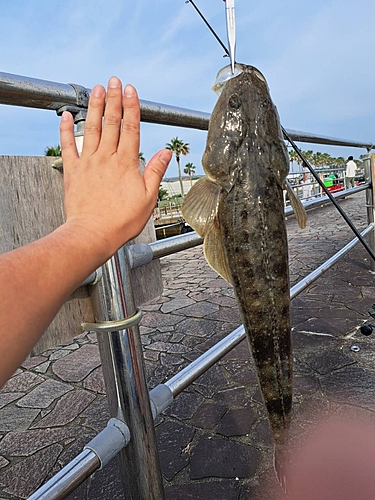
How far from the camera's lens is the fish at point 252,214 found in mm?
883

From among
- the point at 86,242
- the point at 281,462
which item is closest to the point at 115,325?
the point at 86,242

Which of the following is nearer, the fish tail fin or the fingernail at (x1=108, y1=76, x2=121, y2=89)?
the fingernail at (x1=108, y1=76, x2=121, y2=89)

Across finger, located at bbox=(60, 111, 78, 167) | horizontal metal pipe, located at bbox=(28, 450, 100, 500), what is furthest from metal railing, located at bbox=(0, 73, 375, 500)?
finger, located at bbox=(60, 111, 78, 167)

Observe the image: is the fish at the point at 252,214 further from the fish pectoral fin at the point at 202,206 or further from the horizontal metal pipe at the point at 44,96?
the horizontal metal pipe at the point at 44,96

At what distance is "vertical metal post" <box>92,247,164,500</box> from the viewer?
108cm

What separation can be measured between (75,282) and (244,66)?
0.69 meters

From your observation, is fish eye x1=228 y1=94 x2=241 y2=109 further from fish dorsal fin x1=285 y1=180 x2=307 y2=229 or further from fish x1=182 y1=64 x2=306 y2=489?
fish dorsal fin x1=285 y1=180 x2=307 y2=229

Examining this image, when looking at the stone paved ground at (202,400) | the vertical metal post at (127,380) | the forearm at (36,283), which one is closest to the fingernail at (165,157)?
the forearm at (36,283)

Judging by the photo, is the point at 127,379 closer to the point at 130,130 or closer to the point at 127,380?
the point at 127,380

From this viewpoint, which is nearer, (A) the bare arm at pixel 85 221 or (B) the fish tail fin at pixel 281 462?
(A) the bare arm at pixel 85 221

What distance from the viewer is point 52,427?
3.26m

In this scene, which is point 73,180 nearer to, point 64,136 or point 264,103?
point 64,136

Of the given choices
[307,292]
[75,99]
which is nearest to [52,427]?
[75,99]

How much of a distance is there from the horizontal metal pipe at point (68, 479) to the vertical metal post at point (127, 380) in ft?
0.45
